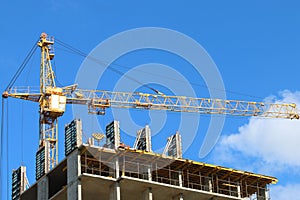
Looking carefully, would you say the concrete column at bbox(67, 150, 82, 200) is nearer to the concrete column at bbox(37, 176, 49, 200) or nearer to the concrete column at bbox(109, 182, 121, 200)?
the concrete column at bbox(109, 182, 121, 200)

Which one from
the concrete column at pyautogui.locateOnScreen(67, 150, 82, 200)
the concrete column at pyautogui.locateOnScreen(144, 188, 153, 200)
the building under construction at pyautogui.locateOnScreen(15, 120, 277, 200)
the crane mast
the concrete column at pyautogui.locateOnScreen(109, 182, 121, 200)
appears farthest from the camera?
the crane mast

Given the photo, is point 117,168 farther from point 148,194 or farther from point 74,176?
point 74,176

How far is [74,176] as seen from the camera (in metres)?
89.5

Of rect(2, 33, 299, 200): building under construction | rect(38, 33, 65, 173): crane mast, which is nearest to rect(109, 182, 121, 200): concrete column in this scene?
rect(2, 33, 299, 200): building under construction

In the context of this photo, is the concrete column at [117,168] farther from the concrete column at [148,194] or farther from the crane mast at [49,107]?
the crane mast at [49,107]

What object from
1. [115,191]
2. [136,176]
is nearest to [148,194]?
[136,176]

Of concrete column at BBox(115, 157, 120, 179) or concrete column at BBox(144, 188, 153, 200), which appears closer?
concrete column at BBox(115, 157, 120, 179)

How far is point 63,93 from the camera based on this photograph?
14200 cm

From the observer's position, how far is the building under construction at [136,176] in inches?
3529

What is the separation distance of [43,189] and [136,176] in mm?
11551

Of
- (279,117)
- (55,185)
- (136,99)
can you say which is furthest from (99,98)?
(55,185)

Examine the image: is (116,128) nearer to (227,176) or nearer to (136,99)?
(227,176)

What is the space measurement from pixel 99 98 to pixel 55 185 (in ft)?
137

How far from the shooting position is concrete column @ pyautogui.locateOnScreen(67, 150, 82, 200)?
88375 millimetres
